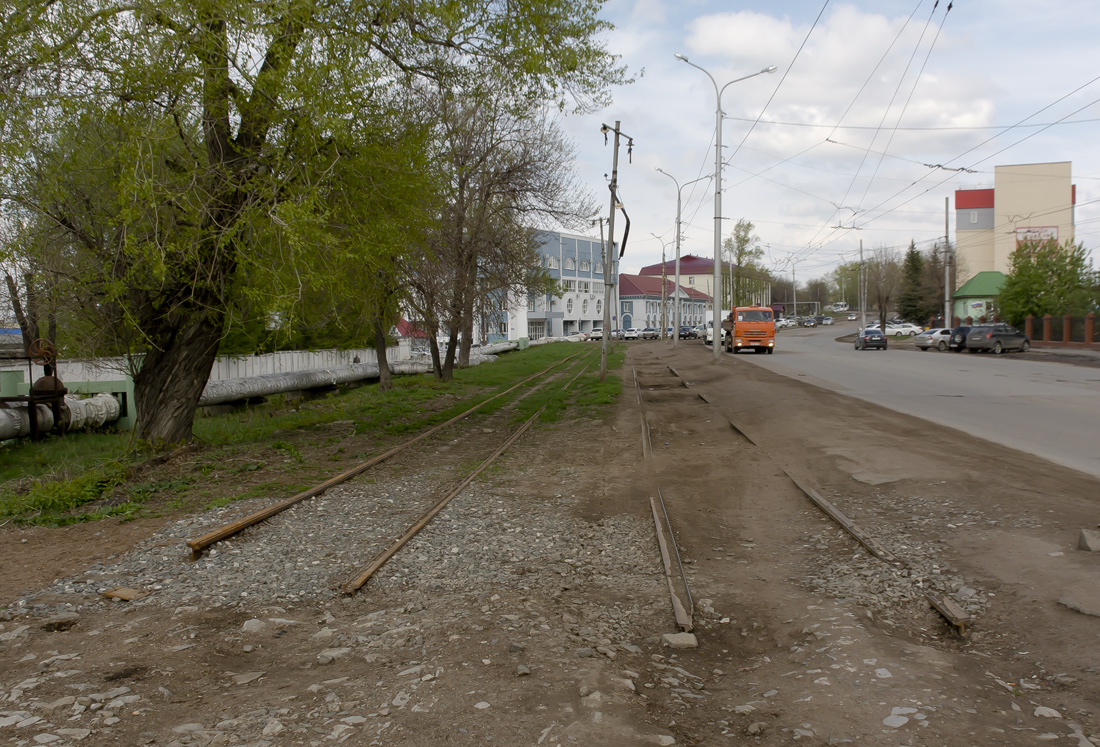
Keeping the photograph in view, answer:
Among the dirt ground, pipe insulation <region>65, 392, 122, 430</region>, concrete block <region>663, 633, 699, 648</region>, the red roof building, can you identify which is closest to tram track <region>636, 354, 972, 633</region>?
the dirt ground

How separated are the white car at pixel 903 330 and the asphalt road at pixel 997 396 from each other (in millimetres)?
48189

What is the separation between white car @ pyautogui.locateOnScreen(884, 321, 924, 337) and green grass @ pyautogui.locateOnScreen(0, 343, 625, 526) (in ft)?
194

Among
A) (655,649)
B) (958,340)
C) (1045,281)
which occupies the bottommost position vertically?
(655,649)

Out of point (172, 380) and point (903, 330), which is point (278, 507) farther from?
point (903, 330)

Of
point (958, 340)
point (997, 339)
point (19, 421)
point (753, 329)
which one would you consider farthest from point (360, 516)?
point (958, 340)

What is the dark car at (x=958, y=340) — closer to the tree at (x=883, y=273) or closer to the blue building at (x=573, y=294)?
the tree at (x=883, y=273)

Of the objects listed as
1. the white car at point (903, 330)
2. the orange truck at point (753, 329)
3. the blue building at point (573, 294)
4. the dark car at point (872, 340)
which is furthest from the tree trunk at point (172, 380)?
the white car at point (903, 330)

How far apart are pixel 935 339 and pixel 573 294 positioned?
5537 centimetres

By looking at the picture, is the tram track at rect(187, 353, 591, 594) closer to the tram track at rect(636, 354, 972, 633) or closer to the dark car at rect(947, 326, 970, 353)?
the tram track at rect(636, 354, 972, 633)

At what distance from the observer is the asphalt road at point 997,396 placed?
38.0ft

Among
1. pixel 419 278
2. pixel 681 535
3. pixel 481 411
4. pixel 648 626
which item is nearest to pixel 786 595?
pixel 648 626

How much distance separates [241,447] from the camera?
39.6ft

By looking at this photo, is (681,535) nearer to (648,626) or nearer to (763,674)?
(648,626)

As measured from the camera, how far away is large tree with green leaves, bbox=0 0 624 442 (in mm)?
8906
